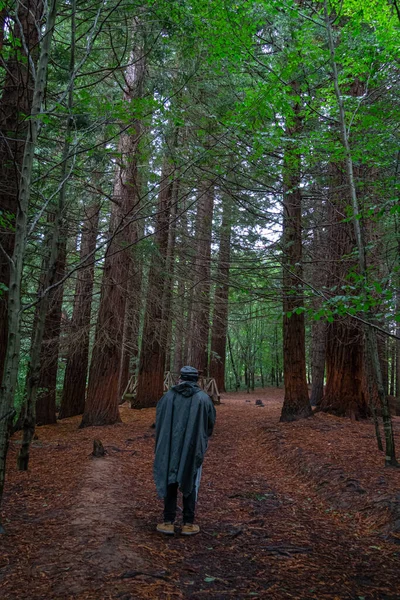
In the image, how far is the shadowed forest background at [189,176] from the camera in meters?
4.69

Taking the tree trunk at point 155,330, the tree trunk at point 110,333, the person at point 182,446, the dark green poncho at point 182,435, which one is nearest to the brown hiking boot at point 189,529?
the person at point 182,446

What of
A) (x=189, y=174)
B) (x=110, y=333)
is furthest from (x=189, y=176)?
(x=110, y=333)

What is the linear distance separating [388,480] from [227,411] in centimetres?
960

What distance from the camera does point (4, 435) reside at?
12.6 ft

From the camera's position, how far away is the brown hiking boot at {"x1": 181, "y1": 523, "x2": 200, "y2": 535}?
4199mm

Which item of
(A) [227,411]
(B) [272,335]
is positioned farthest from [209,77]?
(B) [272,335]

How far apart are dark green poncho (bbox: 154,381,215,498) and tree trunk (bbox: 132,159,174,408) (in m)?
6.57

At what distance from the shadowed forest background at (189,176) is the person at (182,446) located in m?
1.50

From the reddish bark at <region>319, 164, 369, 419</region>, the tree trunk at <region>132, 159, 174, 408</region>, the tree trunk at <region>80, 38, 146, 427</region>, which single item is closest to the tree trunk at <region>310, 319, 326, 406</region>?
the reddish bark at <region>319, 164, 369, 419</region>

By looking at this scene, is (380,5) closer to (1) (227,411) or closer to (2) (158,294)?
(2) (158,294)

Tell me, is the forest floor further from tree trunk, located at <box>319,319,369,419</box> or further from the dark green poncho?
tree trunk, located at <box>319,319,369,419</box>

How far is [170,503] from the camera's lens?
4.31 metres

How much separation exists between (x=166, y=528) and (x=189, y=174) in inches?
231

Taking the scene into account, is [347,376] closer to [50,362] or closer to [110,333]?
[110,333]
